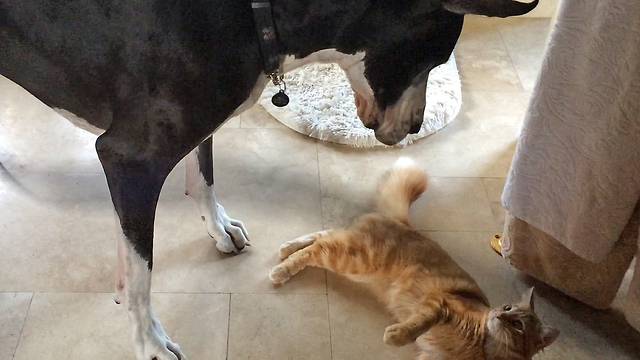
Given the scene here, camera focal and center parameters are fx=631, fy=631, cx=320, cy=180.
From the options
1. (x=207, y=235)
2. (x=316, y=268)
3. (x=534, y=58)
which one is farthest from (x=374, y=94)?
(x=534, y=58)

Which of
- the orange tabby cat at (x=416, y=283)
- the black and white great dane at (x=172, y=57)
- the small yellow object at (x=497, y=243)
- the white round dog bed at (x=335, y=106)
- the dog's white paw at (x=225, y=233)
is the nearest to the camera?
the black and white great dane at (x=172, y=57)

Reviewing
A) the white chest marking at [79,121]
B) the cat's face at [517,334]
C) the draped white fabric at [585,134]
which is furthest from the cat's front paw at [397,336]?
the white chest marking at [79,121]

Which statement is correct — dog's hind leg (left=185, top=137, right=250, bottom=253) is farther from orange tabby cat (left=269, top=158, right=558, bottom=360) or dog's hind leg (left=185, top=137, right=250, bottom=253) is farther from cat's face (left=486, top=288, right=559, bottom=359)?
cat's face (left=486, top=288, right=559, bottom=359)

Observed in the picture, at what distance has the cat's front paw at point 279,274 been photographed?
150 cm

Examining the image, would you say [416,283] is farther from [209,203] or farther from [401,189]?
[209,203]

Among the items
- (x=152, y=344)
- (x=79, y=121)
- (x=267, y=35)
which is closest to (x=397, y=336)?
(x=152, y=344)

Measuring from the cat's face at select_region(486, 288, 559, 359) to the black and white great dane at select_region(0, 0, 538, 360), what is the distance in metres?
0.49

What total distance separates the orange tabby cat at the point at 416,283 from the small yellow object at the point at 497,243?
→ 6.5 inches

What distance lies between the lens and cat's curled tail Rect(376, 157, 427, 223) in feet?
5.42

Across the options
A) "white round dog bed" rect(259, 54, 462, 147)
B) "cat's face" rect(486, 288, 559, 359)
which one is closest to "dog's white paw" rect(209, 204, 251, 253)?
"white round dog bed" rect(259, 54, 462, 147)

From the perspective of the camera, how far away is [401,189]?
5.52 feet

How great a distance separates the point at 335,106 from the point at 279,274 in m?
0.76

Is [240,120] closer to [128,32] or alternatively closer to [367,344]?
[367,344]

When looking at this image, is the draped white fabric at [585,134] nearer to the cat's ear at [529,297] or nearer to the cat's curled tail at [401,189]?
the cat's ear at [529,297]
